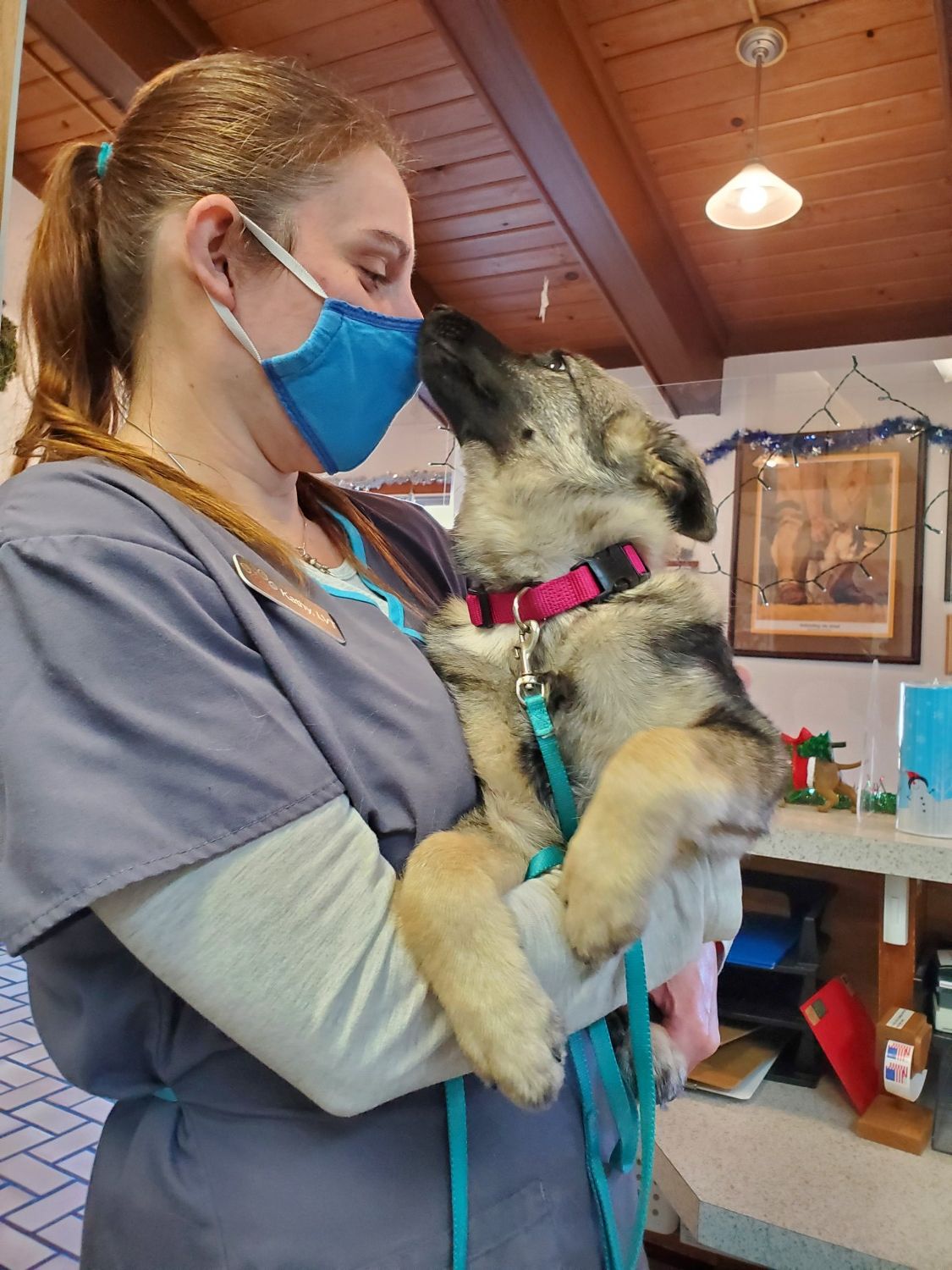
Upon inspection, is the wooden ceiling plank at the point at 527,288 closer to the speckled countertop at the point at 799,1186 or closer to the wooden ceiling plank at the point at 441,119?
the wooden ceiling plank at the point at 441,119

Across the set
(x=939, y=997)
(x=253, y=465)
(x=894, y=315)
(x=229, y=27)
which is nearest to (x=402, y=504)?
(x=253, y=465)

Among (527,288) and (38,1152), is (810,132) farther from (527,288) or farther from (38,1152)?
(38,1152)

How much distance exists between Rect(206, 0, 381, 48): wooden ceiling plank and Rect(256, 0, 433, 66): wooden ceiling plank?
0.01 metres

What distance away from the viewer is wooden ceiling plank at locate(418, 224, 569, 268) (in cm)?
477

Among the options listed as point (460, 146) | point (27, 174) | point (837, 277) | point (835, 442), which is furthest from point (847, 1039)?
point (27, 174)

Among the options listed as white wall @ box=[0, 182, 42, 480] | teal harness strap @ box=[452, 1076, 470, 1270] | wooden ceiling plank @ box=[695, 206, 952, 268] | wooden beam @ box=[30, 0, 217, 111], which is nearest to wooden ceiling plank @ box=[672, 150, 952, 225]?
wooden ceiling plank @ box=[695, 206, 952, 268]

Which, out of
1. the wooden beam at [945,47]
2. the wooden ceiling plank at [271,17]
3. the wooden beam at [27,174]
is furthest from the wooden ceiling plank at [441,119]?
the wooden beam at [27,174]

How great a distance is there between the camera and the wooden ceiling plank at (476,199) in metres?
4.50

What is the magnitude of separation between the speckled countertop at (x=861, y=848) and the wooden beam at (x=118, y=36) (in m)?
3.94

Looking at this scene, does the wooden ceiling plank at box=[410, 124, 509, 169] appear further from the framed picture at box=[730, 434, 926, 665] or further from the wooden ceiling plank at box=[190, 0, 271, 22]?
the framed picture at box=[730, 434, 926, 665]

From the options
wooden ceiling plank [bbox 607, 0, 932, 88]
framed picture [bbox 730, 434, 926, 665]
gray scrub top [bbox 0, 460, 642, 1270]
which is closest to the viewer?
gray scrub top [bbox 0, 460, 642, 1270]

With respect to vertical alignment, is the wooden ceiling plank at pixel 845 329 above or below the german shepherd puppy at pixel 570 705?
above

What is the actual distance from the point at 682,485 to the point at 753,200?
2.47 m

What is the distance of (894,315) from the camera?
4.66 meters
